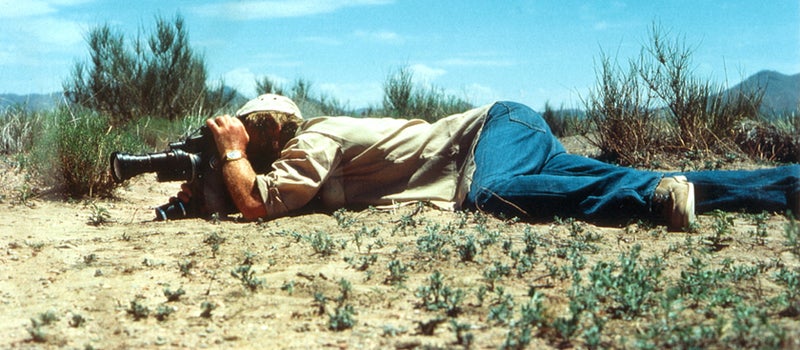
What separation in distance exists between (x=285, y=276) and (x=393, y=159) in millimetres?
1827

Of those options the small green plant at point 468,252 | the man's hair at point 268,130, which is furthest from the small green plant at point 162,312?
the man's hair at point 268,130

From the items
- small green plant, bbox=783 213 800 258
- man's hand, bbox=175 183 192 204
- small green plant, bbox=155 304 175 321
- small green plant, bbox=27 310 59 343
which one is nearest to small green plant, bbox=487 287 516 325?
small green plant, bbox=783 213 800 258

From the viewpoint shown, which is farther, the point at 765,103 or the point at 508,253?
the point at 765,103

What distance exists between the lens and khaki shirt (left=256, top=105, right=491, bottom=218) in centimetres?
459

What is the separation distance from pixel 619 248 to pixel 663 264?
0.42m

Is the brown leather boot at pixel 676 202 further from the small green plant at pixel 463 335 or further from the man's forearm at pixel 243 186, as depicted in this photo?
the man's forearm at pixel 243 186

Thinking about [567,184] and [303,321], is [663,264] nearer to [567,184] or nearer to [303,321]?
[567,184]

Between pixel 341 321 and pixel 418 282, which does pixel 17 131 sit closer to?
pixel 418 282

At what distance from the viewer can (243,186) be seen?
14.1 feet

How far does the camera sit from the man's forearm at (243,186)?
4285mm

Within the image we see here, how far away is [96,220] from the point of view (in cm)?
464

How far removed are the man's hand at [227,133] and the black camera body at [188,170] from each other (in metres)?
0.09

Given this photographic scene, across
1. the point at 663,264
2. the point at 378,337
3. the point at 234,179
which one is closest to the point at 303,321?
the point at 378,337

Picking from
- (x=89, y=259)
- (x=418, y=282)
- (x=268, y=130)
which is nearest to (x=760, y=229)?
(x=418, y=282)
